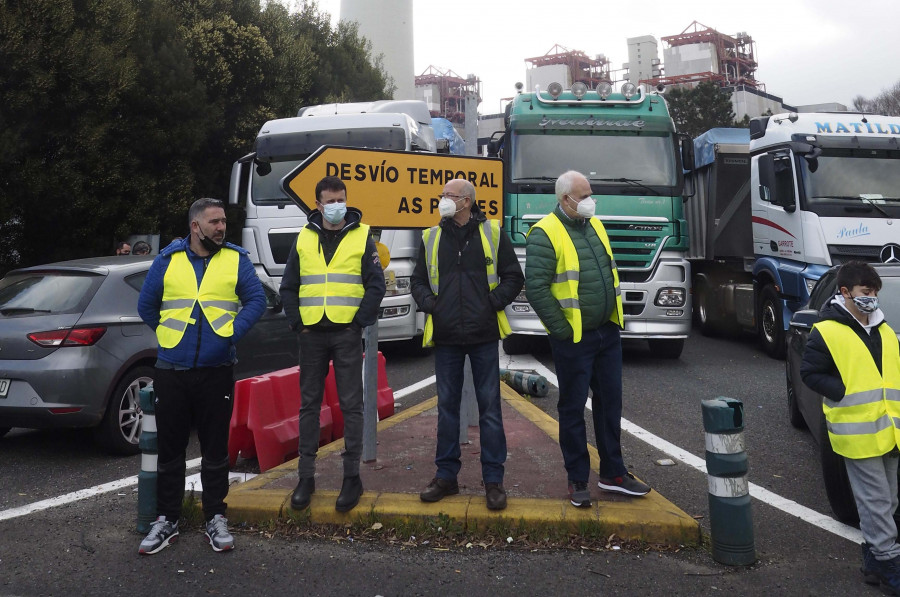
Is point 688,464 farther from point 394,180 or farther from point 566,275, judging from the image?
point 394,180

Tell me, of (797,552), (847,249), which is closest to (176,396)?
(797,552)

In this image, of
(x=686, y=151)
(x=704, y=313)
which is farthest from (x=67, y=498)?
(x=704, y=313)

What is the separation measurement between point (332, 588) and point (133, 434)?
3.39m

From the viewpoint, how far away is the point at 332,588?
3.91 meters

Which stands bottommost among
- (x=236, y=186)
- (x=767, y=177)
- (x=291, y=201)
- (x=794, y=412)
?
(x=794, y=412)

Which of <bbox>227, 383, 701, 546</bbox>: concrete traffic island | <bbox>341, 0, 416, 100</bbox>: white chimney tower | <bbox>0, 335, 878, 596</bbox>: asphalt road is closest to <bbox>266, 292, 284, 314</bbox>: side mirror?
<bbox>227, 383, 701, 546</bbox>: concrete traffic island

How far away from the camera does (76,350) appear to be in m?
6.24

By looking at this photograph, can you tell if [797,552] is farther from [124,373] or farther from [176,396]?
[124,373]

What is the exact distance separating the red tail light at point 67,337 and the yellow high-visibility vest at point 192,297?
2028mm

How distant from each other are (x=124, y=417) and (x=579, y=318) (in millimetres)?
3916

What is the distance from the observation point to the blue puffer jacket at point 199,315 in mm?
4484

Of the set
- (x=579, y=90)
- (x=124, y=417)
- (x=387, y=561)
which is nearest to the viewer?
(x=387, y=561)

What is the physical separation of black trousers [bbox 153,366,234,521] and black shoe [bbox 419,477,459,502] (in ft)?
3.72

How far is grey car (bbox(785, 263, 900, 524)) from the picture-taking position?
184 inches
